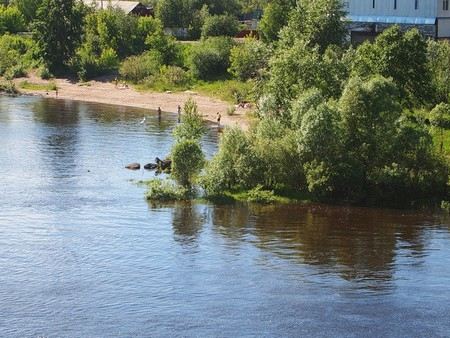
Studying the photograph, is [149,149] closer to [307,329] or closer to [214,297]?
[214,297]

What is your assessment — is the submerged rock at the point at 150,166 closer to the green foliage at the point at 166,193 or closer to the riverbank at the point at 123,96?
the green foliage at the point at 166,193

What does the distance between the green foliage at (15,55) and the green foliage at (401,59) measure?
58.4 metres

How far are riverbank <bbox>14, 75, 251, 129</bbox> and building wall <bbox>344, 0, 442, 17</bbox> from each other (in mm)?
20385

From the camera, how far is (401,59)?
75.2 m

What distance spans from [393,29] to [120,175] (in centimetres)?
2626

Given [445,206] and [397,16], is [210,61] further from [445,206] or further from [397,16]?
[445,206]

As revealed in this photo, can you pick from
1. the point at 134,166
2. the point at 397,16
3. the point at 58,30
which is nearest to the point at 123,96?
the point at 58,30

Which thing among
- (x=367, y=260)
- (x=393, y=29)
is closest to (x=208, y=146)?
(x=393, y=29)

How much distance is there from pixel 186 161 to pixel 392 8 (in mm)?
50413

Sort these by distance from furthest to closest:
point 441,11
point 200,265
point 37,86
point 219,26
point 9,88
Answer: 1. point 219,26
2. point 37,86
3. point 9,88
4. point 441,11
5. point 200,265

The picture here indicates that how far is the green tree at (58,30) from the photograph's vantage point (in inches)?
4557

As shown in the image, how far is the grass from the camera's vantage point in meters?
114

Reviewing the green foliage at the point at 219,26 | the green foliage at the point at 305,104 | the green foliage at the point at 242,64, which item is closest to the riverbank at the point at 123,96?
the green foliage at the point at 242,64

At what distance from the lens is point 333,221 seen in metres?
58.5
